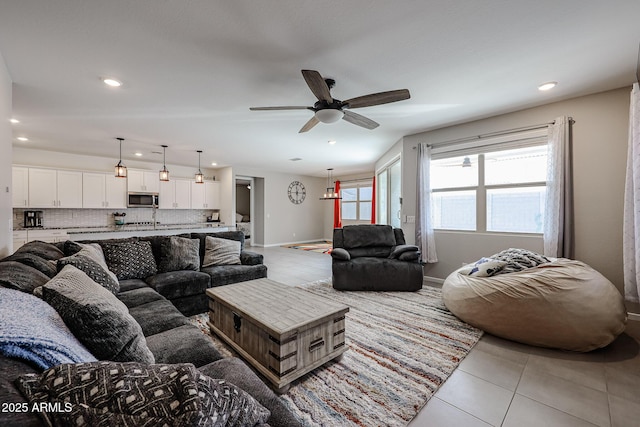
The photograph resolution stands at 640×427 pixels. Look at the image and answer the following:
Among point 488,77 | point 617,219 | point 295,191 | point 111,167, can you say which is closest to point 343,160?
point 295,191

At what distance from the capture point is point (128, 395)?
631 millimetres

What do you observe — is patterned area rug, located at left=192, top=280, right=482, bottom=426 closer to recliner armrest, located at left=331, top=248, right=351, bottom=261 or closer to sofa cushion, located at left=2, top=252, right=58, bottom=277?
recliner armrest, located at left=331, top=248, right=351, bottom=261

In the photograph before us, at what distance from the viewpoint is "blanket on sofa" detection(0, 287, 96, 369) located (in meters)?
0.69

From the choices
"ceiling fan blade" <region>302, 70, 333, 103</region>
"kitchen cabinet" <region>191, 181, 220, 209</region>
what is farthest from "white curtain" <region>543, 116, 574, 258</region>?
"kitchen cabinet" <region>191, 181, 220, 209</region>

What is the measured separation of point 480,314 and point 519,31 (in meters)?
2.39

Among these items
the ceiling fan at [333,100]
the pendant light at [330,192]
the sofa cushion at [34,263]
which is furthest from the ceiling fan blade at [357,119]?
the pendant light at [330,192]

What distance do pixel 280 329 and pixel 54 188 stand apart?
255 inches

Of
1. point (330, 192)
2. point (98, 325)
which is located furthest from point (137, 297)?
point (330, 192)

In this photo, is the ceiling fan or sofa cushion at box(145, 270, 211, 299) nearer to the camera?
the ceiling fan

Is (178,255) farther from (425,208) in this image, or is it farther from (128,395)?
(425,208)

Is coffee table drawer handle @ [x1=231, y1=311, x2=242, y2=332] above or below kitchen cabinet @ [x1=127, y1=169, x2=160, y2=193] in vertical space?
below

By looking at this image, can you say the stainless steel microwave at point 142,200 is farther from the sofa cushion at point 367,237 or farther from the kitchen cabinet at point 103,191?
the sofa cushion at point 367,237

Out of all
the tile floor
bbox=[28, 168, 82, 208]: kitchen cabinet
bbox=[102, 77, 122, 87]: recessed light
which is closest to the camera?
the tile floor

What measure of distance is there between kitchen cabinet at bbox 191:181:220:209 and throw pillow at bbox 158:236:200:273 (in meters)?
4.43
